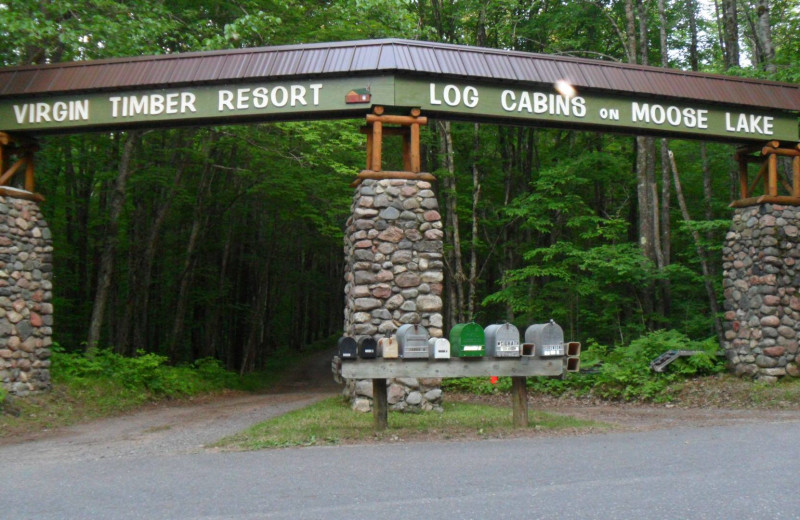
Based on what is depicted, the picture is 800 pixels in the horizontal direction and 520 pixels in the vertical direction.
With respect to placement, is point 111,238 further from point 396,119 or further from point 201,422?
point 396,119

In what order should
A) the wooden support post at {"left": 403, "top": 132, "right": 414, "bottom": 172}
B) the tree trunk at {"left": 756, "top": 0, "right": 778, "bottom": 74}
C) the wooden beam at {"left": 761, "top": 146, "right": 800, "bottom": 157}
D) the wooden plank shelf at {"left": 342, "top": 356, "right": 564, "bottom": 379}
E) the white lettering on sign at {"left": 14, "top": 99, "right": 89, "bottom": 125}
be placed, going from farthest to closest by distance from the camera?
1. the tree trunk at {"left": 756, "top": 0, "right": 778, "bottom": 74}
2. the wooden beam at {"left": 761, "top": 146, "right": 800, "bottom": 157}
3. the white lettering on sign at {"left": 14, "top": 99, "right": 89, "bottom": 125}
4. the wooden support post at {"left": 403, "top": 132, "right": 414, "bottom": 172}
5. the wooden plank shelf at {"left": 342, "top": 356, "right": 564, "bottom": 379}

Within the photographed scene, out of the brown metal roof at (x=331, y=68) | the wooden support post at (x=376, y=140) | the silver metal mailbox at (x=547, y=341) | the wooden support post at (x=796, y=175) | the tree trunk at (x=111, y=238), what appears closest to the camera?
the silver metal mailbox at (x=547, y=341)

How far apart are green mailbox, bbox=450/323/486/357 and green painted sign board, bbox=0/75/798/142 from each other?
4.00 metres

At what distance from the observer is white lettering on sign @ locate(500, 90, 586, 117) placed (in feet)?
36.9

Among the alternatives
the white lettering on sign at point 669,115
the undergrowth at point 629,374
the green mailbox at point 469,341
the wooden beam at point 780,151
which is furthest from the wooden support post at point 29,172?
the wooden beam at point 780,151

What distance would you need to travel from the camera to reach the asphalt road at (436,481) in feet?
16.2

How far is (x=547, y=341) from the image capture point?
8.69 meters

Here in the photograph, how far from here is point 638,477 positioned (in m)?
5.88

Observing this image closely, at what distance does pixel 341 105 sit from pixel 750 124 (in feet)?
23.6

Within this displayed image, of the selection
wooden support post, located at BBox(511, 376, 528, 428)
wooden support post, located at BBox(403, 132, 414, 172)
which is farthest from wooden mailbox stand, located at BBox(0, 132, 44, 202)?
wooden support post, located at BBox(511, 376, 528, 428)

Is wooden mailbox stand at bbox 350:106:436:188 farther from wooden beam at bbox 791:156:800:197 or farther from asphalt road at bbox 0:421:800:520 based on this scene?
wooden beam at bbox 791:156:800:197

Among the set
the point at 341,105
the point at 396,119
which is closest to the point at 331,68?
the point at 341,105

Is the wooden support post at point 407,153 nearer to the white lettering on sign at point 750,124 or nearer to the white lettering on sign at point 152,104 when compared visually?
the white lettering on sign at point 152,104

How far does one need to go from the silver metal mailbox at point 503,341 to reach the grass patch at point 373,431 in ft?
3.09
